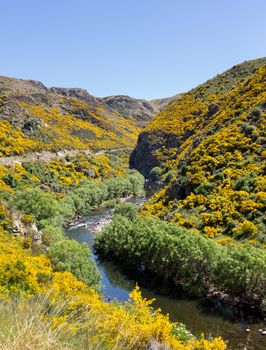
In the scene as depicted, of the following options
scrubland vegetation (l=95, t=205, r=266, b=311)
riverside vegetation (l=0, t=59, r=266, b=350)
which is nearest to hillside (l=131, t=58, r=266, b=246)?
riverside vegetation (l=0, t=59, r=266, b=350)

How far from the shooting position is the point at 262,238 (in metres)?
42.4

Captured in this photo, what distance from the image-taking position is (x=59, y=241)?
4656cm

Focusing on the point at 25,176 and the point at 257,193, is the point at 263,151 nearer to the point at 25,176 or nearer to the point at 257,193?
the point at 257,193

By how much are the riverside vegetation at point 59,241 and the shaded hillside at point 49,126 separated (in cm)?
49

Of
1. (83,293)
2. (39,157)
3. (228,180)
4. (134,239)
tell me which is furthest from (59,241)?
(39,157)

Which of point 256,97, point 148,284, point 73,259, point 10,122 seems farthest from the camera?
point 10,122

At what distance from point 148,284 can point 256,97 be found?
48.9 m

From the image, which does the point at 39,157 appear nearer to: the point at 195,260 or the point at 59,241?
the point at 59,241

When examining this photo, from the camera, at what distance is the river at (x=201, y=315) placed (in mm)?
31328

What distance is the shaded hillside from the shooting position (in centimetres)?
11012

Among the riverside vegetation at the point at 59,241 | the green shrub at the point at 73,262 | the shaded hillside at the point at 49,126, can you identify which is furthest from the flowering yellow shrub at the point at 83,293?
the shaded hillside at the point at 49,126

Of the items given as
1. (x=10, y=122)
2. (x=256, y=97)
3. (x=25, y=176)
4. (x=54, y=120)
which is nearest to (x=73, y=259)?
(x=25, y=176)

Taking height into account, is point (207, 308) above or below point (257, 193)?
below

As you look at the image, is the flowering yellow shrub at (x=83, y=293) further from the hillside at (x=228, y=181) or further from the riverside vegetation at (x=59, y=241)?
the hillside at (x=228, y=181)
